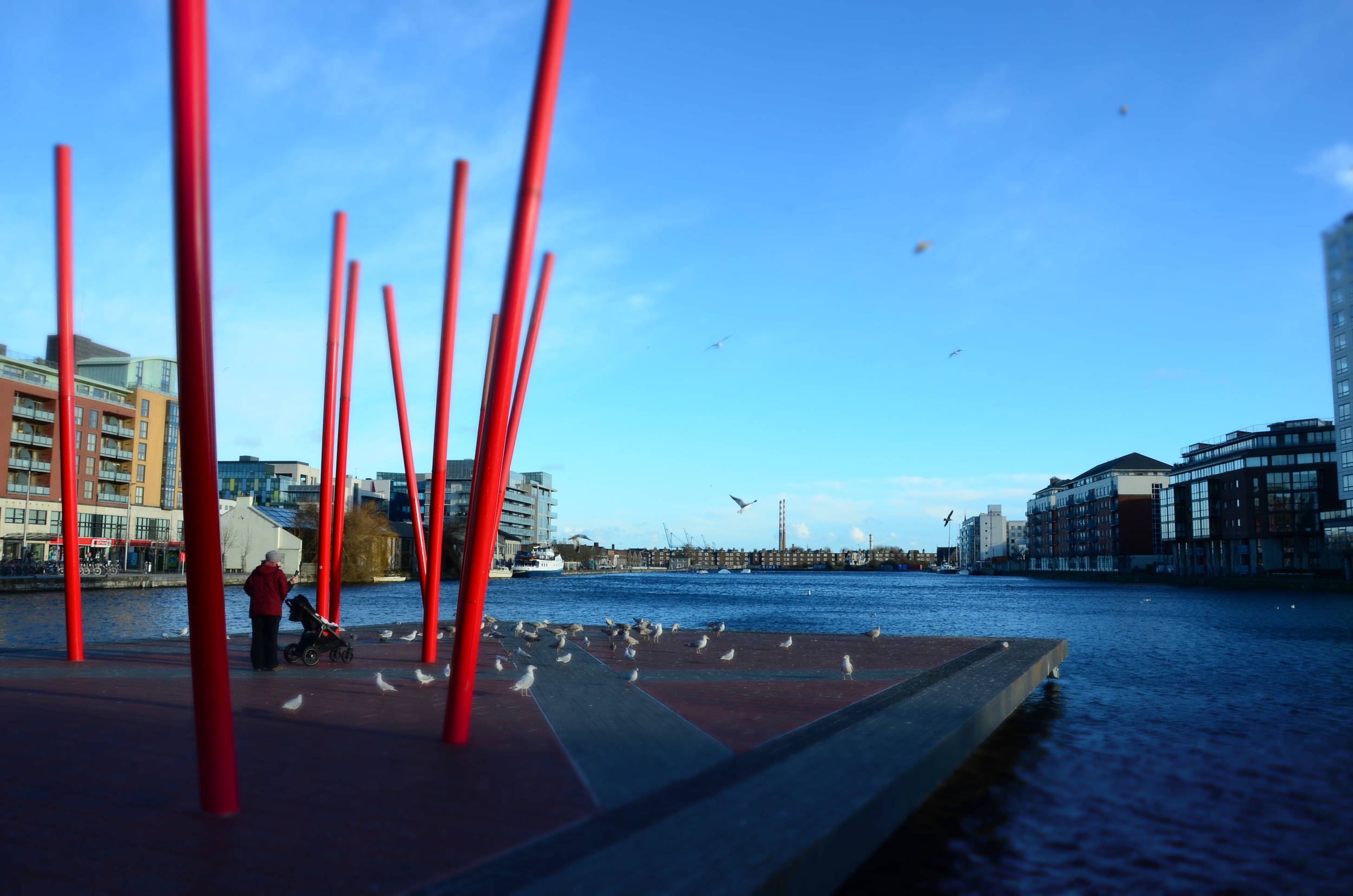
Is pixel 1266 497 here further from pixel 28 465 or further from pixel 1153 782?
pixel 28 465

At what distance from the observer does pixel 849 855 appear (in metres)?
6.02

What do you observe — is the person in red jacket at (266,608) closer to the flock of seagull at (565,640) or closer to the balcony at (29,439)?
the flock of seagull at (565,640)

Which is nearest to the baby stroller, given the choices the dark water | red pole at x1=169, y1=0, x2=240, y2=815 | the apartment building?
red pole at x1=169, y1=0, x2=240, y2=815

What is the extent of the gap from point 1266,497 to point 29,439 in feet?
403

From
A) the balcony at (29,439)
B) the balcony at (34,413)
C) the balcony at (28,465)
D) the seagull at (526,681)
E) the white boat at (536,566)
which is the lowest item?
the white boat at (536,566)

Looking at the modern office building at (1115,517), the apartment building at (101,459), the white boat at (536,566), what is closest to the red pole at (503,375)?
the apartment building at (101,459)

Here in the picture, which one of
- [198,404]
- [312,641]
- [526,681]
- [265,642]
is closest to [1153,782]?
[526,681]

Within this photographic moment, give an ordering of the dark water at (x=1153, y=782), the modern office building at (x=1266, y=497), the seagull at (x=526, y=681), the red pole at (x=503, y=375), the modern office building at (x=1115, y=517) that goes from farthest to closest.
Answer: the modern office building at (x=1115, y=517) → the modern office building at (x=1266, y=497) → the seagull at (x=526, y=681) → the red pole at (x=503, y=375) → the dark water at (x=1153, y=782)

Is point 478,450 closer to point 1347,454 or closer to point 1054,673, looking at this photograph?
point 1054,673

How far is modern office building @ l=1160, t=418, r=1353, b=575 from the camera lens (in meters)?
99.0

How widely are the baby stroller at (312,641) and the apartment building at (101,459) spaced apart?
62179 mm

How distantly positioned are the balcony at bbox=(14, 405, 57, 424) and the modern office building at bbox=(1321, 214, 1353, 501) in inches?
4313

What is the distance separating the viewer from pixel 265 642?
1379cm

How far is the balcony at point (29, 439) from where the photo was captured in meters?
74.2
